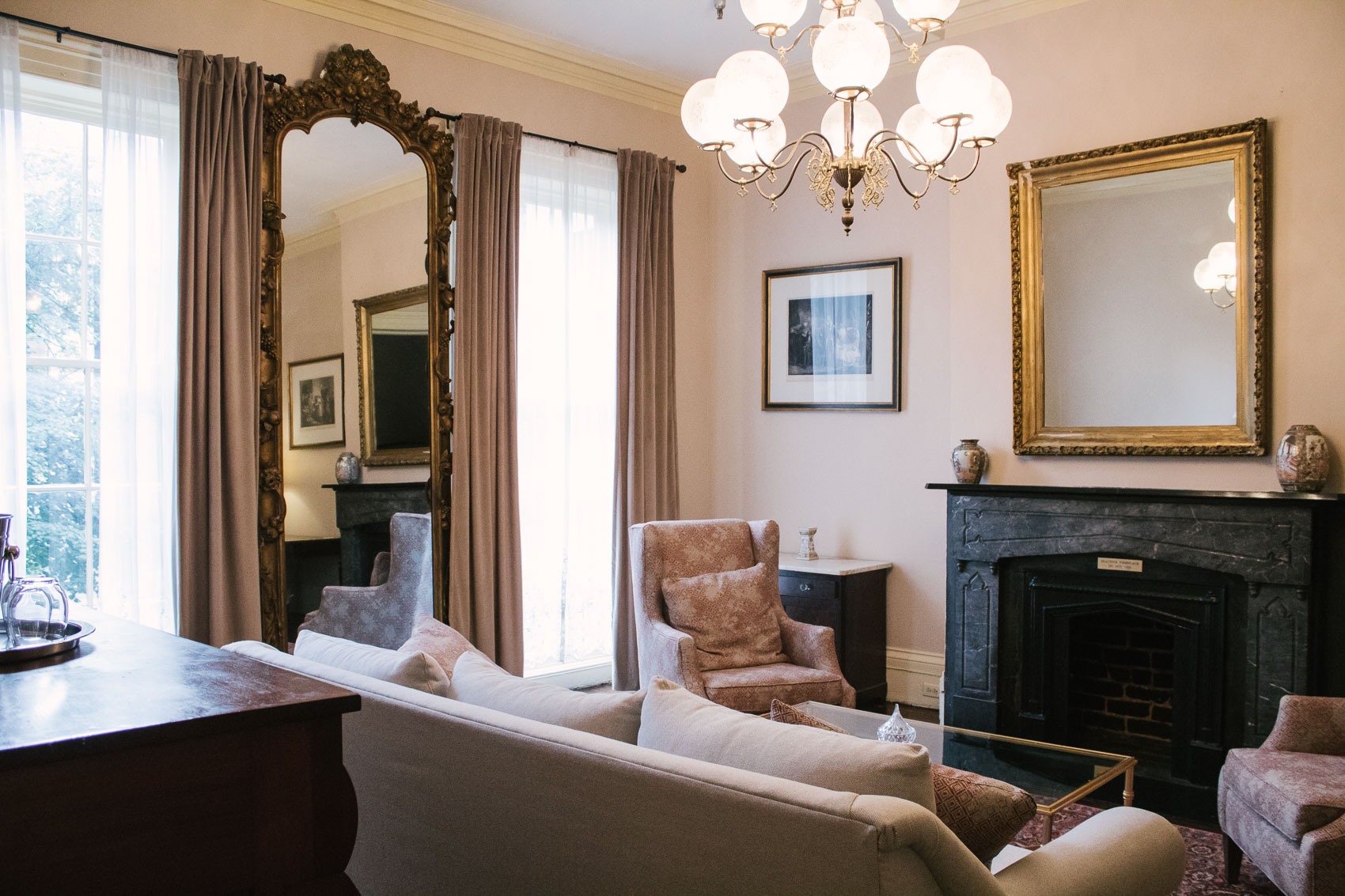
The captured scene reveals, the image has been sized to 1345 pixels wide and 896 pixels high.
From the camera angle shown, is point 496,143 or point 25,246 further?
point 496,143

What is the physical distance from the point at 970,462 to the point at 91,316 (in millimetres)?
3524

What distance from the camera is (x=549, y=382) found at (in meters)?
4.94

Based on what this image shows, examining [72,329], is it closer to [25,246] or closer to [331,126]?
[25,246]

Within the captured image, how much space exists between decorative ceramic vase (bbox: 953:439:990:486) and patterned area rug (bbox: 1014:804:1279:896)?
1516 mm

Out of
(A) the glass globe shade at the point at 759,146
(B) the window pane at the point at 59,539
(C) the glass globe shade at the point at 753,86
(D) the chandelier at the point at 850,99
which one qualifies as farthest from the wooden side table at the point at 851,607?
(B) the window pane at the point at 59,539

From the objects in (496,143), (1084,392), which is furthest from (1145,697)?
(496,143)

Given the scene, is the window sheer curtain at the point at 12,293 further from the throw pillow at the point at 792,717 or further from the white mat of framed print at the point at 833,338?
the white mat of framed print at the point at 833,338

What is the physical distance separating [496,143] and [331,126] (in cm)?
77

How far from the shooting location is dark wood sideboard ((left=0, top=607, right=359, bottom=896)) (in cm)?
95

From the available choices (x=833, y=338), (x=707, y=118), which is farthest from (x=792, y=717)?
(x=833, y=338)

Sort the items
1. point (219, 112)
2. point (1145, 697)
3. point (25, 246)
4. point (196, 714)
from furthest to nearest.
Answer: point (1145, 697) → point (219, 112) → point (25, 246) → point (196, 714)

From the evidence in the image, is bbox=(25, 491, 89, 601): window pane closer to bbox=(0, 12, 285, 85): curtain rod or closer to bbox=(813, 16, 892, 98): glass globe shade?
bbox=(0, 12, 285, 85): curtain rod

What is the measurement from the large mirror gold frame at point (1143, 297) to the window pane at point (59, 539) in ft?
12.2

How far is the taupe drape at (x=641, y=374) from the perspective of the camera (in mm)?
5055
